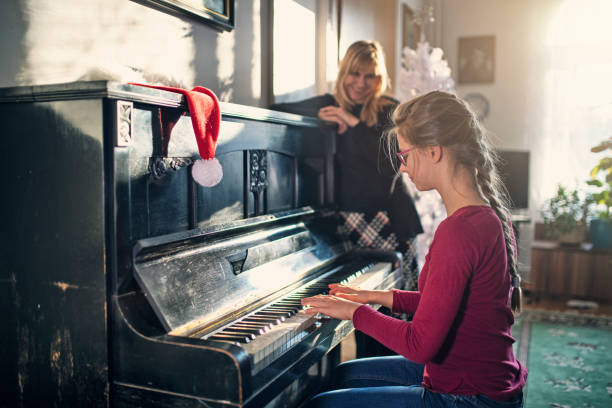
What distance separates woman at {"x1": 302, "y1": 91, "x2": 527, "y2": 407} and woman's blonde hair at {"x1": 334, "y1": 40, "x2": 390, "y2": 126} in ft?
3.72

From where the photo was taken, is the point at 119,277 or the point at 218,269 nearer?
the point at 119,277

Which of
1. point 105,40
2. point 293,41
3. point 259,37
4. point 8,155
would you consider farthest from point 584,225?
point 8,155

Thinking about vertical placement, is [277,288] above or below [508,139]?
below

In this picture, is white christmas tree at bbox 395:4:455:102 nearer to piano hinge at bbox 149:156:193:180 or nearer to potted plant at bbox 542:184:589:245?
potted plant at bbox 542:184:589:245

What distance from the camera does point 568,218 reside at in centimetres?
472

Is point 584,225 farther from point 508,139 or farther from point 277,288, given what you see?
point 277,288

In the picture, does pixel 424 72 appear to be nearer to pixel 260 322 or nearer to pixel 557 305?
pixel 557 305

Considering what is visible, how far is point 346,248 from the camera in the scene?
2424mm

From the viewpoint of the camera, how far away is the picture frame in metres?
1.99

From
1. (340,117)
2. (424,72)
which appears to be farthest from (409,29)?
(340,117)

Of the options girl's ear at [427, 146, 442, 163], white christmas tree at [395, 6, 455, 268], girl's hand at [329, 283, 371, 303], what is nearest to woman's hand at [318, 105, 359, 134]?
girl's hand at [329, 283, 371, 303]

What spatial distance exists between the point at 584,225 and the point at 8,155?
4599mm

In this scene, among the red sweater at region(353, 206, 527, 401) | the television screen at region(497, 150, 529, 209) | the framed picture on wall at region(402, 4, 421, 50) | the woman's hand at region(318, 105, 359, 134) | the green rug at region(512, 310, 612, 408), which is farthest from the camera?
the television screen at region(497, 150, 529, 209)

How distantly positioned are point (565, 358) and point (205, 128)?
9.53 ft
